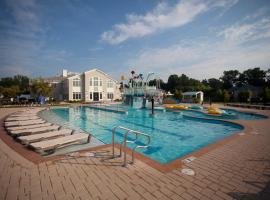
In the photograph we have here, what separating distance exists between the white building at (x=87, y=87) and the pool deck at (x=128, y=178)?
32.1 metres

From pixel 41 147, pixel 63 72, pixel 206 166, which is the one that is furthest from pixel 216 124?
pixel 63 72

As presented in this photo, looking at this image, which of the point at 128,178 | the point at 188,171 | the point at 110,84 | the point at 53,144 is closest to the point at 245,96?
the point at 110,84

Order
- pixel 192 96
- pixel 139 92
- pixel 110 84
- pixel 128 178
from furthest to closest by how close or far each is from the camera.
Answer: pixel 110 84 < pixel 192 96 < pixel 139 92 < pixel 128 178

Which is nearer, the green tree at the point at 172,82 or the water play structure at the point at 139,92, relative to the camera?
the water play structure at the point at 139,92

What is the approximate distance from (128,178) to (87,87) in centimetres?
3497

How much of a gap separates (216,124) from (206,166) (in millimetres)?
10213

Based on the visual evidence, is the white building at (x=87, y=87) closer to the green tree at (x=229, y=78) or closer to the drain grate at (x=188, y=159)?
the drain grate at (x=188, y=159)

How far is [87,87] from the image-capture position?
1436 inches

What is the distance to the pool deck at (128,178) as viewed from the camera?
321 centimetres

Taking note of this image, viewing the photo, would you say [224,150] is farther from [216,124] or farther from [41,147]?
[216,124]

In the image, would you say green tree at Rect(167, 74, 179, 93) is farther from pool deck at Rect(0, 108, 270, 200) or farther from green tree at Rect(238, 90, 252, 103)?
pool deck at Rect(0, 108, 270, 200)

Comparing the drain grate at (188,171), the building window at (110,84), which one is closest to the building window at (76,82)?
the building window at (110,84)

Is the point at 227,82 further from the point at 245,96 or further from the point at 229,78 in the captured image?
the point at 245,96

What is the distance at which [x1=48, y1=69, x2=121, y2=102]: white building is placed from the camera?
3562 cm
